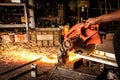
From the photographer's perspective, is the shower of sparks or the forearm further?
the shower of sparks

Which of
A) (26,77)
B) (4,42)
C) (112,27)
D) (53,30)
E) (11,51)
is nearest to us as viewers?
(26,77)

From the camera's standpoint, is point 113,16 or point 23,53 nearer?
point 113,16

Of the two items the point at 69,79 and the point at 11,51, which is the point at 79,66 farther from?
the point at 11,51

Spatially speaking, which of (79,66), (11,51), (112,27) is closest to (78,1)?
(112,27)

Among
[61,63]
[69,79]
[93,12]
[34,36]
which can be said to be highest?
[93,12]

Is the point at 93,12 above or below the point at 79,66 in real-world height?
above

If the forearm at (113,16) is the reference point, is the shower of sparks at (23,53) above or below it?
below

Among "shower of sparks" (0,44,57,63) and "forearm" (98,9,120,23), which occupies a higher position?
"forearm" (98,9,120,23)

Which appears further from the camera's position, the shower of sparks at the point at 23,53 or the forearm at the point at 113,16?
the shower of sparks at the point at 23,53

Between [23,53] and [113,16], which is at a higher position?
[113,16]

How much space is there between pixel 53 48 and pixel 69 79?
3502 millimetres

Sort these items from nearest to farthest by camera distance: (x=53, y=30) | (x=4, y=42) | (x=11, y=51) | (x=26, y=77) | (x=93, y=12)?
(x=26, y=77), (x=11, y=51), (x=53, y=30), (x=4, y=42), (x=93, y=12)

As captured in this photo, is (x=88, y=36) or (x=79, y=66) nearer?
(x=88, y=36)

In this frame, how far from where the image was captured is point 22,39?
957 centimetres
